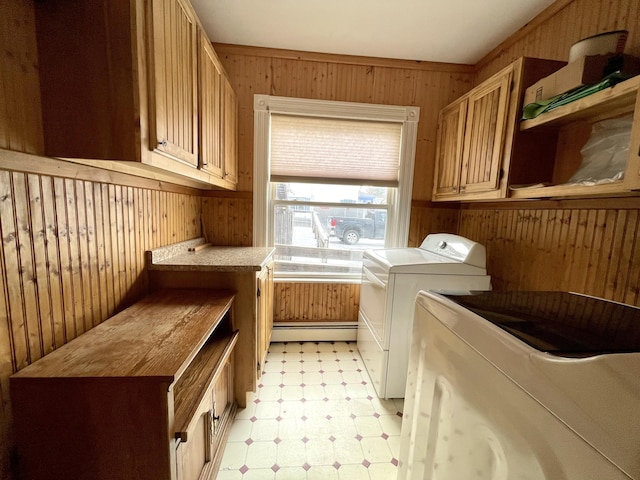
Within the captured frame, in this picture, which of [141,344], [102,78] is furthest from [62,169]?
[141,344]

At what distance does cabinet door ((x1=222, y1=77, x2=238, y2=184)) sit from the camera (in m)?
2.00

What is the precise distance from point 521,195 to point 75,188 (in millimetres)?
2203

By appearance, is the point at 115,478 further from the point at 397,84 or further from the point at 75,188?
the point at 397,84

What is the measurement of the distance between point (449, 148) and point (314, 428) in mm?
2402

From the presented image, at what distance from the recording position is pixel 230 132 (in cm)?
213

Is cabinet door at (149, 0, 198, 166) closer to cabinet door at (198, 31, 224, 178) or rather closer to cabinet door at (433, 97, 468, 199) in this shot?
cabinet door at (198, 31, 224, 178)

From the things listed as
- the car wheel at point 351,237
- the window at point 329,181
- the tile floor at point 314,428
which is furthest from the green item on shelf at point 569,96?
the tile floor at point 314,428

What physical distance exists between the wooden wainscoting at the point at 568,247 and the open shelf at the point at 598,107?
0.42 metres

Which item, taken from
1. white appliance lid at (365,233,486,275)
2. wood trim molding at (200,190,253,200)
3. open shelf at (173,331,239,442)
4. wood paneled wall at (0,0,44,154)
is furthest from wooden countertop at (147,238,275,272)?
white appliance lid at (365,233,486,275)

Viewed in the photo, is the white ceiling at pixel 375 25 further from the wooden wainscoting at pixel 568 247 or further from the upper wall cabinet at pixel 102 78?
the wooden wainscoting at pixel 568 247

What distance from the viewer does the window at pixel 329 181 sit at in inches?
95.3

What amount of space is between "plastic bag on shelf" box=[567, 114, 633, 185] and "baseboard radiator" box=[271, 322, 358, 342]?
6.91 ft

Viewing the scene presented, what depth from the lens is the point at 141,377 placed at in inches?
30.7

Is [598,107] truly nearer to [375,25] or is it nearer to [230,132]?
[375,25]
